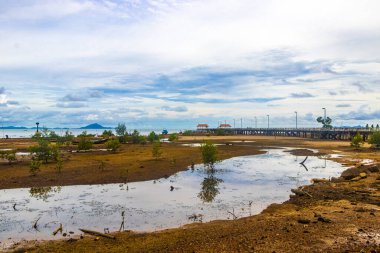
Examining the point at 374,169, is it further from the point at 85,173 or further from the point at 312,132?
the point at 312,132

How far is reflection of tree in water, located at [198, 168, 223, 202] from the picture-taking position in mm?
24422

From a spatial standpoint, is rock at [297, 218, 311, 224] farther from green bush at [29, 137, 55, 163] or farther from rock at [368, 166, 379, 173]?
green bush at [29, 137, 55, 163]

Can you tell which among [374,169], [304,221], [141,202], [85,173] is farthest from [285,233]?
[85,173]

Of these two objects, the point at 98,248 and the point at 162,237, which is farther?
the point at 162,237

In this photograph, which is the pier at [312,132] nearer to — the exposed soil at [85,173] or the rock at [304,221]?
the exposed soil at [85,173]

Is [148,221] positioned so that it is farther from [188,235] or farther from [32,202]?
[32,202]

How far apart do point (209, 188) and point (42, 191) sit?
1396 centimetres

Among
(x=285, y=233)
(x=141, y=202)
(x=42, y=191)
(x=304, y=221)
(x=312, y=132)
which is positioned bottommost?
(x=141, y=202)

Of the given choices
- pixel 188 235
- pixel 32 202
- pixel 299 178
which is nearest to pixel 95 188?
pixel 32 202

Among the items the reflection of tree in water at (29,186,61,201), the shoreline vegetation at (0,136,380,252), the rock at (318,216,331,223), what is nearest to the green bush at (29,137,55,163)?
the reflection of tree in water at (29,186,61,201)

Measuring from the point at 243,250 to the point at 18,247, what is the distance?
9.78m

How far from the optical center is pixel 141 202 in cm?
2269

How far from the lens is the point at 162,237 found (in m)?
14.8

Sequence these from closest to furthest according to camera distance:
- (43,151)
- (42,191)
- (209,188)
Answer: (42,191) < (209,188) < (43,151)
